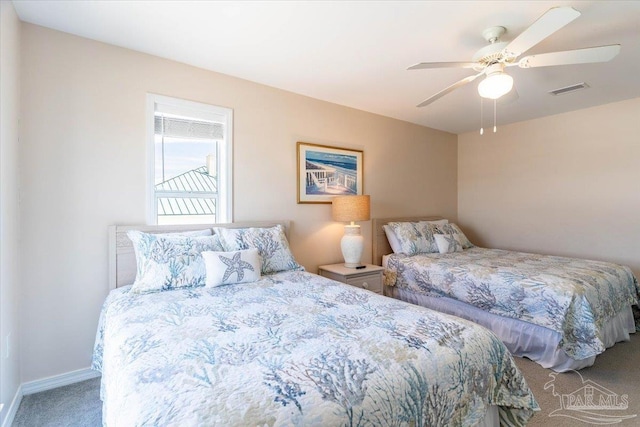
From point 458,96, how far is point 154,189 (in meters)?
3.08

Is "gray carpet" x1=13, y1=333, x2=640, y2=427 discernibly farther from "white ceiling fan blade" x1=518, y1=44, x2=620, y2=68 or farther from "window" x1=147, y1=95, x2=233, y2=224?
"white ceiling fan blade" x1=518, y1=44, x2=620, y2=68

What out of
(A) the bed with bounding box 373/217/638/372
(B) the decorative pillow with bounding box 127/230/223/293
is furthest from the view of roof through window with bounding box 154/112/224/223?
(A) the bed with bounding box 373/217/638/372

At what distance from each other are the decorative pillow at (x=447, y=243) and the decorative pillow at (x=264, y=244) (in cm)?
201

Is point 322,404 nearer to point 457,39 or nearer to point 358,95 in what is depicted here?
point 457,39

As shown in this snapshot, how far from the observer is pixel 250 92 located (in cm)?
296

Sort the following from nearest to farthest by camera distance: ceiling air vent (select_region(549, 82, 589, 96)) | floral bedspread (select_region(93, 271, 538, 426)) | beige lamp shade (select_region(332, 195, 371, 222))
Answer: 1. floral bedspread (select_region(93, 271, 538, 426))
2. ceiling air vent (select_region(549, 82, 589, 96))
3. beige lamp shade (select_region(332, 195, 371, 222))

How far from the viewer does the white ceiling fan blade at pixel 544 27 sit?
1427 mm

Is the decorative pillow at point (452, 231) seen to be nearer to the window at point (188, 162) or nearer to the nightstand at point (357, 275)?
the nightstand at point (357, 275)

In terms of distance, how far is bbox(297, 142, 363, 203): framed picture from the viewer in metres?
3.33

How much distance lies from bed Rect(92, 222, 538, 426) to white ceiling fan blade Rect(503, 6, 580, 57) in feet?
4.92

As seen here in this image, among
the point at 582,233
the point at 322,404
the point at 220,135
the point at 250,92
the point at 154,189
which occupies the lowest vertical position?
the point at 322,404

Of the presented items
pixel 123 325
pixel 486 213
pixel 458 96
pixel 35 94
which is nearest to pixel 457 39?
pixel 458 96

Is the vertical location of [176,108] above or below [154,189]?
above

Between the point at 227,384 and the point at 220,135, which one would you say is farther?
the point at 220,135
